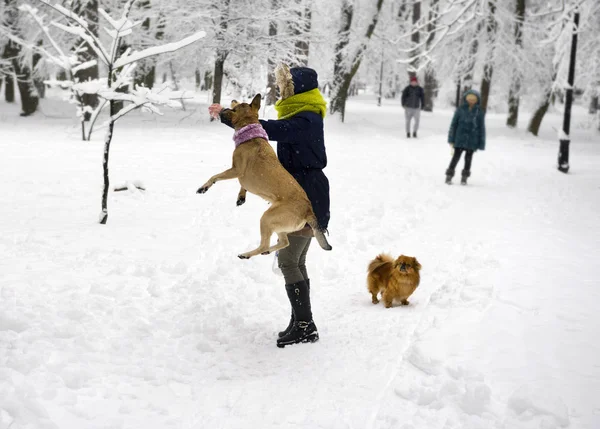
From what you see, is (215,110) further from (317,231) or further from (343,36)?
(343,36)

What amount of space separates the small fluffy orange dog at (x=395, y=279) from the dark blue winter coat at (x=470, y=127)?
694 cm

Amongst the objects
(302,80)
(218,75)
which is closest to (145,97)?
(302,80)

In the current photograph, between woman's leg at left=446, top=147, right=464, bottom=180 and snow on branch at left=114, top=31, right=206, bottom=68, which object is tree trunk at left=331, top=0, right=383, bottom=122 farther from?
snow on branch at left=114, top=31, right=206, bottom=68

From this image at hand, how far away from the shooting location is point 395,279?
16.5 feet

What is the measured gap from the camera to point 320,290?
18.7 feet

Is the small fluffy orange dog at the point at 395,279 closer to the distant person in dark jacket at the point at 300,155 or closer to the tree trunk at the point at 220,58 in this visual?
the distant person in dark jacket at the point at 300,155

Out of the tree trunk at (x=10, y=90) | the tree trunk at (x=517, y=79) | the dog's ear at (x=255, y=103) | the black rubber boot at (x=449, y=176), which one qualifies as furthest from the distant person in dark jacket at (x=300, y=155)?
the tree trunk at (x=10, y=90)

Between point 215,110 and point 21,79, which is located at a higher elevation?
point 21,79

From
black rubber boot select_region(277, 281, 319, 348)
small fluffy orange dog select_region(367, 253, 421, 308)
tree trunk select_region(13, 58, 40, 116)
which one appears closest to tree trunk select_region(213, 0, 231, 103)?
tree trunk select_region(13, 58, 40, 116)

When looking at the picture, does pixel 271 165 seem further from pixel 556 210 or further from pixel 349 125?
pixel 349 125

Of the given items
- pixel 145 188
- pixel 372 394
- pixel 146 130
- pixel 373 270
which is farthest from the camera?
pixel 146 130

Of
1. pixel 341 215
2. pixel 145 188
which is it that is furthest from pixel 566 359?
pixel 145 188

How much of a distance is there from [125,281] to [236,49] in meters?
11.4

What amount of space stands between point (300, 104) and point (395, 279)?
209 cm
